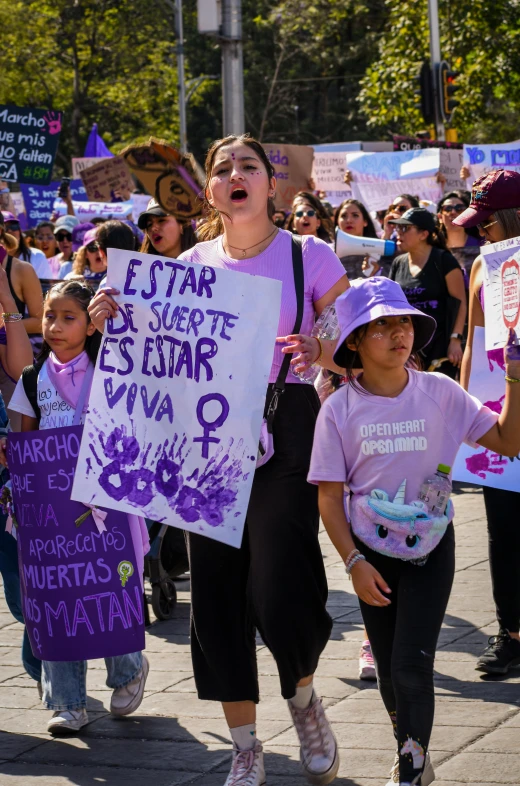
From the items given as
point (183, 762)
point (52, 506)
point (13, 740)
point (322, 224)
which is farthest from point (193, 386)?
point (322, 224)

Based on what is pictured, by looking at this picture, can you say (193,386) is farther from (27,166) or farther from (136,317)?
(27,166)

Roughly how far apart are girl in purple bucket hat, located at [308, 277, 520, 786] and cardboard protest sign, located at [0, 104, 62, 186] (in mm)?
8078

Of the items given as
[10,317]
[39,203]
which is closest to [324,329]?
[10,317]

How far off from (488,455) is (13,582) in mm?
1873

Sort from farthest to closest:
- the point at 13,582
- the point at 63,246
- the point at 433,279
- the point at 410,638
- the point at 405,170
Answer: the point at 405,170, the point at 63,246, the point at 433,279, the point at 13,582, the point at 410,638

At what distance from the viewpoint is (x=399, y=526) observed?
3576mm

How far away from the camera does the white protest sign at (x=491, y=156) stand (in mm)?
13922

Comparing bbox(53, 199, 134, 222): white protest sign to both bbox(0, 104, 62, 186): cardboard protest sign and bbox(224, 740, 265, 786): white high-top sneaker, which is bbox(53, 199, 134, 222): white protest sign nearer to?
bbox(0, 104, 62, 186): cardboard protest sign

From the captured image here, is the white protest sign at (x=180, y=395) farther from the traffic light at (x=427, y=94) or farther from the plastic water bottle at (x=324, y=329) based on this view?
the traffic light at (x=427, y=94)

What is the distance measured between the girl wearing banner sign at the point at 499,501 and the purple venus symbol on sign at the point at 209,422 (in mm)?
1564

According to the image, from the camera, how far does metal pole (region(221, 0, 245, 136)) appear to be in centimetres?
1526

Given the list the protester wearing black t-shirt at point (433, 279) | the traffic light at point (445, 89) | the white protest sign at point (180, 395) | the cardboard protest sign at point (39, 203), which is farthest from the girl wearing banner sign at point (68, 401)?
the traffic light at point (445, 89)

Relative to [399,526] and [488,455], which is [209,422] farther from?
[488,455]

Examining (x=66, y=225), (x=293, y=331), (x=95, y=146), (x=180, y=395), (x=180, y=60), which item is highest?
(x=180, y=60)
